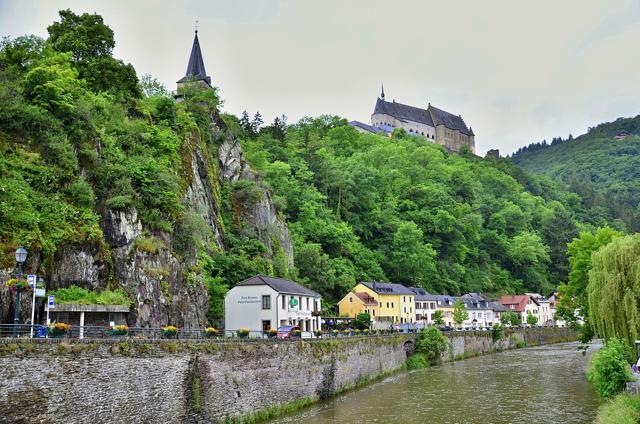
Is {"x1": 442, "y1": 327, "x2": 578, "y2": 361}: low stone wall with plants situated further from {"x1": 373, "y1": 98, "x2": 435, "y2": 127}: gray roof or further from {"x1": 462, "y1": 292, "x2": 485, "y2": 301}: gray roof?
{"x1": 373, "y1": 98, "x2": 435, "y2": 127}: gray roof

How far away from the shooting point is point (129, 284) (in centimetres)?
3631

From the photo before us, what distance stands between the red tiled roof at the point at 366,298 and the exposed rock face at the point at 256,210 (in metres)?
13.5

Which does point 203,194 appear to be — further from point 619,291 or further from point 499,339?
point 499,339

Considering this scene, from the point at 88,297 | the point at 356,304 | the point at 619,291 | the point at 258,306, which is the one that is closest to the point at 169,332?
the point at 88,297

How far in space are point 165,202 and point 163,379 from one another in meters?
20.4

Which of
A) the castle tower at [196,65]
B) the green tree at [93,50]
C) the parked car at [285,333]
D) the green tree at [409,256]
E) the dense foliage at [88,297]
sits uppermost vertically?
the castle tower at [196,65]

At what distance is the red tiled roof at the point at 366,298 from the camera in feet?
247

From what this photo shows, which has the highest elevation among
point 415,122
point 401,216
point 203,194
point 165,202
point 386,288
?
point 415,122

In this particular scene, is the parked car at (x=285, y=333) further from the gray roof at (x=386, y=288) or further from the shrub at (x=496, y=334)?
the shrub at (x=496, y=334)

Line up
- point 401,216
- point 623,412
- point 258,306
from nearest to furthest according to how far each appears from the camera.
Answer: point 623,412
point 258,306
point 401,216

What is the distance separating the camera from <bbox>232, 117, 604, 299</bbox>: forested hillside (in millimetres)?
83688

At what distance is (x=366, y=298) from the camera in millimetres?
76000

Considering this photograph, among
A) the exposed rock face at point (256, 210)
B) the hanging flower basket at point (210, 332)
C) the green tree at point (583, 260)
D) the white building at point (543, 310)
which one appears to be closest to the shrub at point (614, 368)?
the green tree at point (583, 260)

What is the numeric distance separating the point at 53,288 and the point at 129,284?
16.2ft
